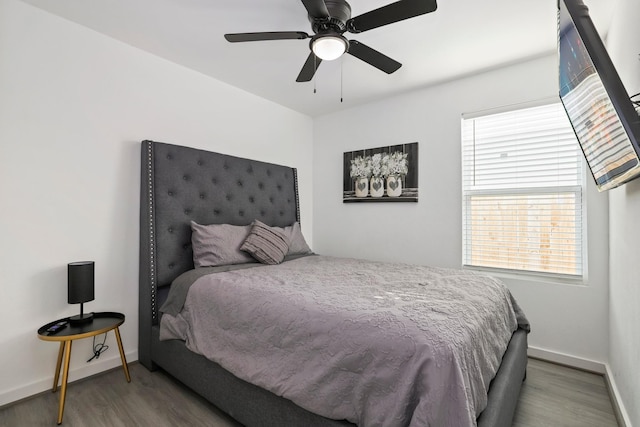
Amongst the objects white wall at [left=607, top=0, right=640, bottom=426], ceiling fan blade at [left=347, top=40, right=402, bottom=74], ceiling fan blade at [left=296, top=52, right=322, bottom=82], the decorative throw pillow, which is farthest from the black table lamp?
white wall at [left=607, top=0, right=640, bottom=426]

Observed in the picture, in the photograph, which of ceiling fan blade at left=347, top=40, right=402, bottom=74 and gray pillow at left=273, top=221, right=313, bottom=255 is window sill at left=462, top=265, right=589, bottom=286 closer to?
gray pillow at left=273, top=221, right=313, bottom=255

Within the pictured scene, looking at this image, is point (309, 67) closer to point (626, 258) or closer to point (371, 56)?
point (371, 56)

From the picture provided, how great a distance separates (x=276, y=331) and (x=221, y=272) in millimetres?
830

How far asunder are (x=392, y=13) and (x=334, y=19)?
0.33 metres

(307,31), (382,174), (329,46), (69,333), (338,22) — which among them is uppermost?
(307,31)

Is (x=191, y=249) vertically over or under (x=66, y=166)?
under

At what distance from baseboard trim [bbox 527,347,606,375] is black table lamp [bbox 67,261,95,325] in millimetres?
3341

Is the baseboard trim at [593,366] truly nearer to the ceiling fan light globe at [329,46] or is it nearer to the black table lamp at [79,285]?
the ceiling fan light globe at [329,46]

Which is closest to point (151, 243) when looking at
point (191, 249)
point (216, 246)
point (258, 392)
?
point (191, 249)

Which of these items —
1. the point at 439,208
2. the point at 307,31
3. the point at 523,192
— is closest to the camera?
the point at 307,31

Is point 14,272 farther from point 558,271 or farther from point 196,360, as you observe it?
point 558,271

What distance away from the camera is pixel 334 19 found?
1726 mm

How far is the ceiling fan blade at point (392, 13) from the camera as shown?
58.6 inches

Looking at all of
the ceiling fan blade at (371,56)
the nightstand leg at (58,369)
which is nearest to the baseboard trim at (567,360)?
the ceiling fan blade at (371,56)
